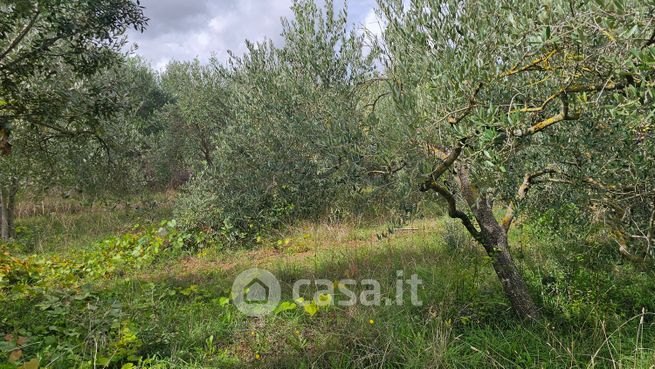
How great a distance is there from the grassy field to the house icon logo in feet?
0.47

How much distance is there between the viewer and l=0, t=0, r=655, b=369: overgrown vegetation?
2908 millimetres

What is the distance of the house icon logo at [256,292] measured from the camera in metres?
4.87

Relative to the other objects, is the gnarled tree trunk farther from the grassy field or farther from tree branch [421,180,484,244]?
tree branch [421,180,484,244]

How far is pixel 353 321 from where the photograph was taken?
14.2ft

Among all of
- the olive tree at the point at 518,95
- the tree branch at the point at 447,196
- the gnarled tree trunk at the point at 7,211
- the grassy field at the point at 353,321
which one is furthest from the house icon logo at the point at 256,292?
the gnarled tree trunk at the point at 7,211

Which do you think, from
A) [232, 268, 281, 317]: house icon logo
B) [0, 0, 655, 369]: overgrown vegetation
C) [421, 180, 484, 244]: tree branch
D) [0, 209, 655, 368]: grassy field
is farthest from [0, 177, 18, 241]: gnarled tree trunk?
[421, 180, 484, 244]: tree branch

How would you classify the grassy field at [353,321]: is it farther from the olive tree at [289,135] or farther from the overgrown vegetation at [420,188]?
the olive tree at [289,135]

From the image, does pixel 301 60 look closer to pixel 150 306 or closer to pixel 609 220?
pixel 150 306

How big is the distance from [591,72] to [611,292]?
3.46 metres

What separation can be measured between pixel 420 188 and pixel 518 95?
3.95 ft

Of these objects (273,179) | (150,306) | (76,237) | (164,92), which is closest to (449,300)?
(150,306)

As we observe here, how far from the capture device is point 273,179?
7.88m

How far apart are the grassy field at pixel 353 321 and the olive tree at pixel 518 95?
1.99 ft

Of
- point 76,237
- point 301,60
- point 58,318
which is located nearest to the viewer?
point 58,318
